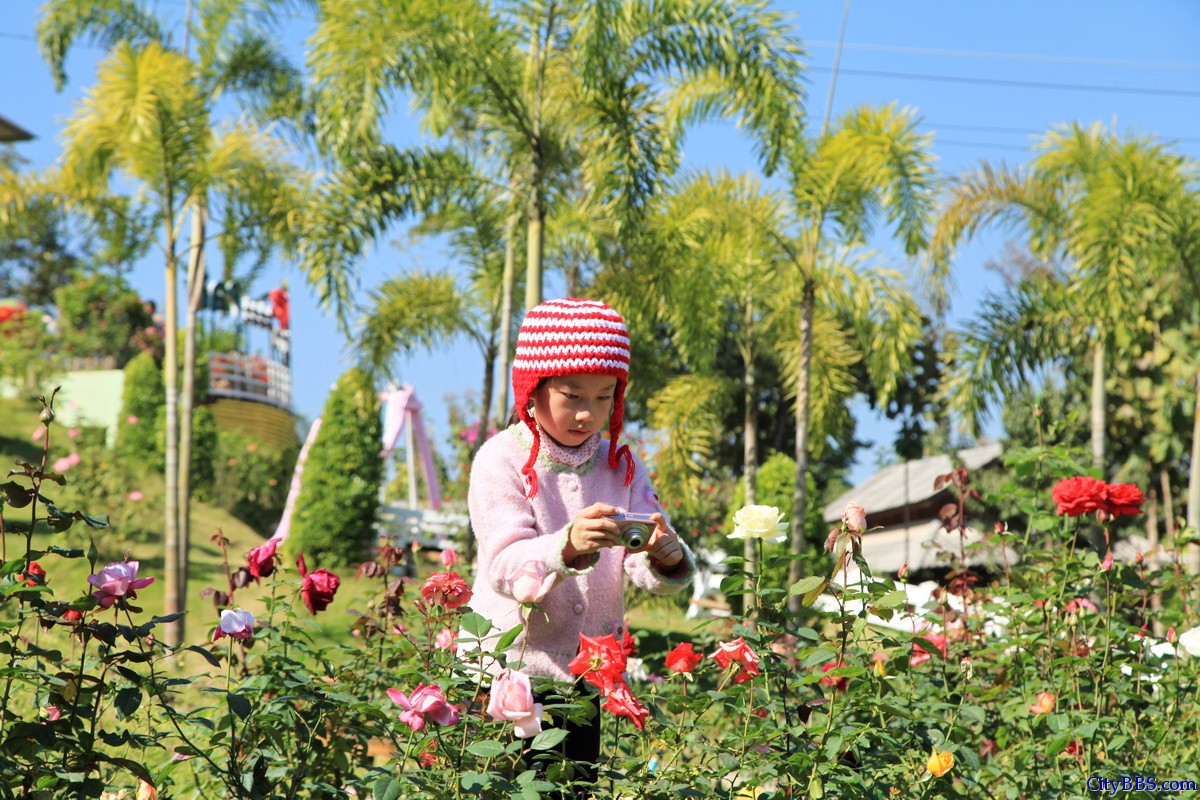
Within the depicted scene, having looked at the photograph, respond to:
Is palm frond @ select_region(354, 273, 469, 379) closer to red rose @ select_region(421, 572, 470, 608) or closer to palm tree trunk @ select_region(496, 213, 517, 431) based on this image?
palm tree trunk @ select_region(496, 213, 517, 431)

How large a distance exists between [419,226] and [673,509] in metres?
3.84

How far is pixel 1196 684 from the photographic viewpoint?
352 cm

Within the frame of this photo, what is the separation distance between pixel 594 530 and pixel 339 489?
12922 mm

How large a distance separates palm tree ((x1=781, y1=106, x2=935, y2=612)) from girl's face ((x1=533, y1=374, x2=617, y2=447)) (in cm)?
685

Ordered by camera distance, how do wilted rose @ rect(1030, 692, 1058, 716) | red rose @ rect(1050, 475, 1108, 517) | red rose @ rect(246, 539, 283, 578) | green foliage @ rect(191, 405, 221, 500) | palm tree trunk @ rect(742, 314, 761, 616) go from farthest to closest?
green foliage @ rect(191, 405, 221, 500)
palm tree trunk @ rect(742, 314, 761, 616)
red rose @ rect(1050, 475, 1108, 517)
red rose @ rect(246, 539, 283, 578)
wilted rose @ rect(1030, 692, 1058, 716)

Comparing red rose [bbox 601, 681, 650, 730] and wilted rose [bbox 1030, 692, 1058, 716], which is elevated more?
red rose [bbox 601, 681, 650, 730]

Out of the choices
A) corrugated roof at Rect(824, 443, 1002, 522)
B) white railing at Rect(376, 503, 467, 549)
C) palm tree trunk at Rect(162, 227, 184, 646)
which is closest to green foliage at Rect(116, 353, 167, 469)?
white railing at Rect(376, 503, 467, 549)

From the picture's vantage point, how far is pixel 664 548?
2443 mm

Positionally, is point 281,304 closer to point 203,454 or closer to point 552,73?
point 203,454

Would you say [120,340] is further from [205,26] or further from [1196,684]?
[1196,684]

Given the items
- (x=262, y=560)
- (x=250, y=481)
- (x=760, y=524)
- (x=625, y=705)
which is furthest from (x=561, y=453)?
(x=250, y=481)

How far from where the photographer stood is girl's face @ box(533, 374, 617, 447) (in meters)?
2.67

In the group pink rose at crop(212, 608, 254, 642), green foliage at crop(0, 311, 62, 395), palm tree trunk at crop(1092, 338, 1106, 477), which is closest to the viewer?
pink rose at crop(212, 608, 254, 642)

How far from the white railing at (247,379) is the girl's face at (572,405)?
1888 cm
